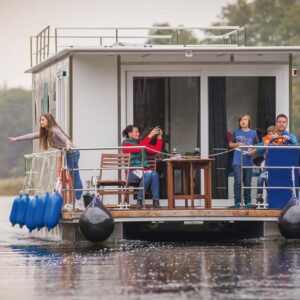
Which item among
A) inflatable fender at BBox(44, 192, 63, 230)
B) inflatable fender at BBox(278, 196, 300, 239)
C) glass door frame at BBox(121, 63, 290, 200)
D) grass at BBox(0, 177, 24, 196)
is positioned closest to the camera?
inflatable fender at BBox(278, 196, 300, 239)

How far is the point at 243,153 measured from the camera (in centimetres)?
2369

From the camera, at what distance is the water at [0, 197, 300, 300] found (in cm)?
1538

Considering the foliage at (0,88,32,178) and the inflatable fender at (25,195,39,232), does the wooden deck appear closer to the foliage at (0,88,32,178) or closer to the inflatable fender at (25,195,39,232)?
the inflatable fender at (25,195,39,232)

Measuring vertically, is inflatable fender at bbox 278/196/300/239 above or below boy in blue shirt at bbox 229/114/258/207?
below

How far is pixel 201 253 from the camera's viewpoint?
816 inches

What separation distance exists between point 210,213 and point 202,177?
2.50m

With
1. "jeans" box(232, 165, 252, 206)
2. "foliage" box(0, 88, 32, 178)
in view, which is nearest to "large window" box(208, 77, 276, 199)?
"jeans" box(232, 165, 252, 206)

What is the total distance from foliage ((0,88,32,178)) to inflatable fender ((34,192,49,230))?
78.6m

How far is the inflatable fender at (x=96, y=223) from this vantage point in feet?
72.8

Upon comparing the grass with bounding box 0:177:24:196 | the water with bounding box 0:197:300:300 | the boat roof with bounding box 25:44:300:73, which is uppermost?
the boat roof with bounding box 25:44:300:73

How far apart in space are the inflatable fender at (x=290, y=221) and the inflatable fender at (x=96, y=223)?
2509 mm

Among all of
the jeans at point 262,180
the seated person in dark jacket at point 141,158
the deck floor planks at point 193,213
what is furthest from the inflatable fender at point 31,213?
the jeans at point 262,180

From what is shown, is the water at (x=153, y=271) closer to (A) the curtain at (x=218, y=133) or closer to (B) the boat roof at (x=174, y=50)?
(A) the curtain at (x=218, y=133)

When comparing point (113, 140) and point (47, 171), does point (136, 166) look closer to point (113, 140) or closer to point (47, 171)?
point (113, 140)
